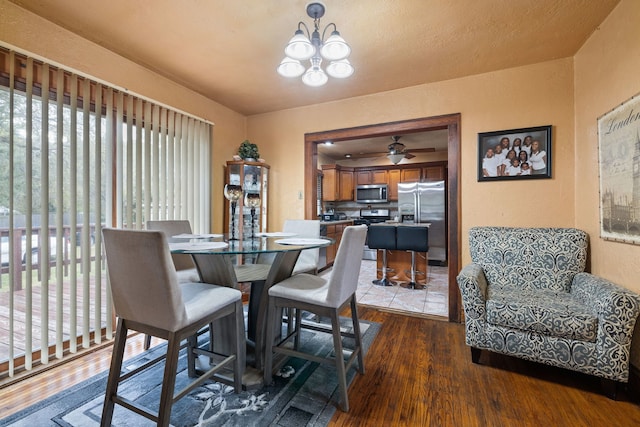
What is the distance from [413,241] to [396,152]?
6.25 ft

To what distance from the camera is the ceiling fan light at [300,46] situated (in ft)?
Result: 5.21

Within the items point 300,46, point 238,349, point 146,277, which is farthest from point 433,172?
point 146,277

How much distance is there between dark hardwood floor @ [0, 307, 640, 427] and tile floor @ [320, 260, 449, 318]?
83 centimetres

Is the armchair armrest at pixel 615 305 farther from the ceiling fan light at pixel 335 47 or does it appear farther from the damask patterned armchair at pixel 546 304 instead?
the ceiling fan light at pixel 335 47

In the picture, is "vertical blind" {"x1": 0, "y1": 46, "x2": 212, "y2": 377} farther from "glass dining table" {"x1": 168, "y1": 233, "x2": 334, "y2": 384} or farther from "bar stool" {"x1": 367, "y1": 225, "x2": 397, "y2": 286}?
"bar stool" {"x1": 367, "y1": 225, "x2": 397, "y2": 286}

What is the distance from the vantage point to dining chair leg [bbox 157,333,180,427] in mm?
1178

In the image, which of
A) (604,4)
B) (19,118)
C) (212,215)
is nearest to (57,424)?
(19,118)

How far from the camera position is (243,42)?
2.14 meters

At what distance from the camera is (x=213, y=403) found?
1534 millimetres

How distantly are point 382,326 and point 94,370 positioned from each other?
7.39ft

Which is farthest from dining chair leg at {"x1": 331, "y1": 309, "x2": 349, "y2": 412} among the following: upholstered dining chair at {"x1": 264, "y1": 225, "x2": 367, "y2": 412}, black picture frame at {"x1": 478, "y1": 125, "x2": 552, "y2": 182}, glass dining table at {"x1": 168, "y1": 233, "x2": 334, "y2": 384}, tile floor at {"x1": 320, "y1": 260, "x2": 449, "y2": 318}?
black picture frame at {"x1": 478, "y1": 125, "x2": 552, "y2": 182}

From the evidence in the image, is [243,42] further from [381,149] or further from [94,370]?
[381,149]

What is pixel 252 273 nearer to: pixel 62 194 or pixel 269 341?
pixel 269 341

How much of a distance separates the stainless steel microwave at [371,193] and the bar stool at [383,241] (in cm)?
222
